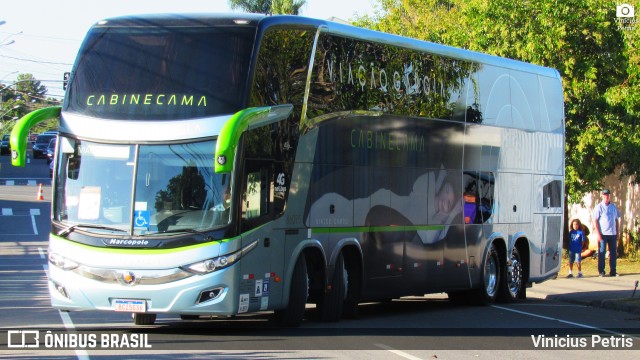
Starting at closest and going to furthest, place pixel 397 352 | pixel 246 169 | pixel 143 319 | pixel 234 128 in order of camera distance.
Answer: pixel 234 128
pixel 397 352
pixel 246 169
pixel 143 319

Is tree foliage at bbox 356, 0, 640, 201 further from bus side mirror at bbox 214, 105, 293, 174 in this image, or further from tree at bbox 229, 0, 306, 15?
tree at bbox 229, 0, 306, 15

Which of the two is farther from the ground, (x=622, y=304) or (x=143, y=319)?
(x=622, y=304)

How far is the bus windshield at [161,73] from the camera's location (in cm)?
1350

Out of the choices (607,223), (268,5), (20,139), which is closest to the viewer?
(20,139)

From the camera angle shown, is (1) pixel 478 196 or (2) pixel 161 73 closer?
(2) pixel 161 73

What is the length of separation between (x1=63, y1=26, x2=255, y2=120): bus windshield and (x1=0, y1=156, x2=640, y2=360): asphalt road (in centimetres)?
277

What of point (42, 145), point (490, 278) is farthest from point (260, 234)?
point (42, 145)

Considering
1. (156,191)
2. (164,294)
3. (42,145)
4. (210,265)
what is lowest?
(164,294)

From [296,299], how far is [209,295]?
1.79 m

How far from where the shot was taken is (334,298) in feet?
51.1

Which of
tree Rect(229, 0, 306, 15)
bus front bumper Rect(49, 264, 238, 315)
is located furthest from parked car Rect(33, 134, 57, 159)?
bus front bumper Rect(49, 264, 238, 315)

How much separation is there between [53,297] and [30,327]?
30.5 inches

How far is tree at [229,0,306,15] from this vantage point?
62.9m

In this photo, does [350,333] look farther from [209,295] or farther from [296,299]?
[209,295]
